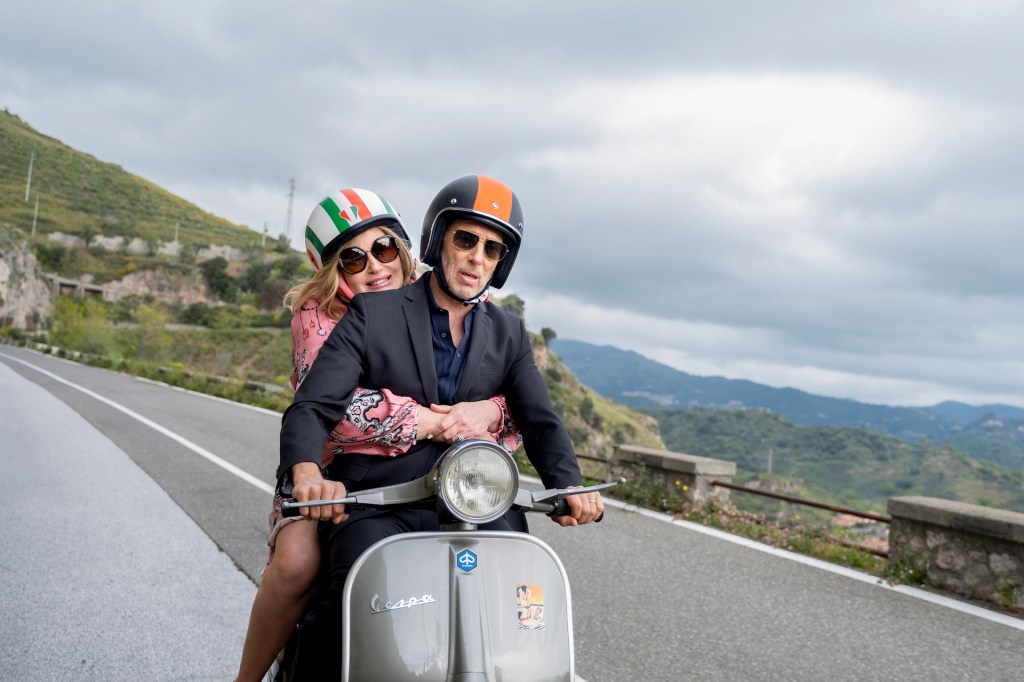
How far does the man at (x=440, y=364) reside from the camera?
7.43ft

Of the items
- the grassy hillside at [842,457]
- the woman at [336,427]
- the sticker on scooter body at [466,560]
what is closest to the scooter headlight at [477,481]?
the sticker on scooter body at [466,560]

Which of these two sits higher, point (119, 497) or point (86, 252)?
point (86, 252)

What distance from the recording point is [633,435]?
89.5 metres

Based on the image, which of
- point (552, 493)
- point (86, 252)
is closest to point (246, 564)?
point (552, 493)

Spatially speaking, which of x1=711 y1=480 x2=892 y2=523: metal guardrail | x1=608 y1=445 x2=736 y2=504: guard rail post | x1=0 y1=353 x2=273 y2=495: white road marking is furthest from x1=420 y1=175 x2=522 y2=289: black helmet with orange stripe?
x1=608 y1=445 x2=736 y2=504: guard rail post

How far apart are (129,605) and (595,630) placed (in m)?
2.60

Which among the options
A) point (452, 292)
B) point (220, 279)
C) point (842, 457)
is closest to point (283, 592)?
point (452, 292)

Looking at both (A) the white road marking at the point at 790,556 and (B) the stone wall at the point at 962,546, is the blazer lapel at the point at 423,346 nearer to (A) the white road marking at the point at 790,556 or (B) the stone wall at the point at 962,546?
(A) the white road marking at the point at 790,556

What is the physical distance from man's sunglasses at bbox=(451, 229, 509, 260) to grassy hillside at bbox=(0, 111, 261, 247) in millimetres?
128996

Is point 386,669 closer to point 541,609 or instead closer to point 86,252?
point 541,609

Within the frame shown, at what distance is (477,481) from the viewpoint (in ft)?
6.42

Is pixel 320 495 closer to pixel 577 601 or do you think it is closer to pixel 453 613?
pixel 453 613

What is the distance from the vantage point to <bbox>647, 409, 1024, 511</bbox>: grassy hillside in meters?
96.8

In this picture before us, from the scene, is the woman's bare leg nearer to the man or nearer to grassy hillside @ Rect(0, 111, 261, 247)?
the man
